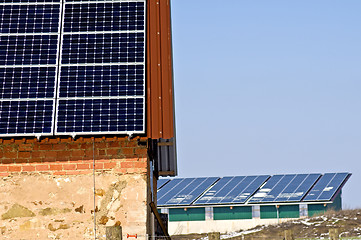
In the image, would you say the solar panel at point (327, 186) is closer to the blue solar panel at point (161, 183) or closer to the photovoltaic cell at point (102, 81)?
the blue solar panel at point (161, 183)

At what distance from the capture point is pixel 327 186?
2475 inches

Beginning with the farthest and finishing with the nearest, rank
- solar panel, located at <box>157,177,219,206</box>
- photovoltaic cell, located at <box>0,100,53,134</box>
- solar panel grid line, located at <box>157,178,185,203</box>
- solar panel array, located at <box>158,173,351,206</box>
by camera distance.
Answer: solar panel grid line, located at <box>157,178,185,203</box>
solar panel, located at <box>157,177,219,206</box>
solar panel array, located at <box>158,173,351,206</box>
photovoltaic cell, located at <box>0,100,53,134</box>

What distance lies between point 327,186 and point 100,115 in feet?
163

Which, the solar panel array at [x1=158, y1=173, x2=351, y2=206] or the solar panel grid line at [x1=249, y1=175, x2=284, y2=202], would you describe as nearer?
the solar panel array at [x1=158, y1=173, x2=351, y2=206]

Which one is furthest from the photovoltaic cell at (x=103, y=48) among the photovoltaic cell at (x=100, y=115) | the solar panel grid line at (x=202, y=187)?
the solar panel grid line at (x=202, y=187)

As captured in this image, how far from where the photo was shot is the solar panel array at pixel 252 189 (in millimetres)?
61491

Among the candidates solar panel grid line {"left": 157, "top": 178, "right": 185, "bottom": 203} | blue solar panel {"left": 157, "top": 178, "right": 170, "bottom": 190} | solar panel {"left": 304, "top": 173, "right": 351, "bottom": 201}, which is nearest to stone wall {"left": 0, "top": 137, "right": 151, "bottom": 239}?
solar panel {"left": 304, "top": 173, "right": 351, "bottom": 201}

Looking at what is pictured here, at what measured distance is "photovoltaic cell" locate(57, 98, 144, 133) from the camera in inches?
627

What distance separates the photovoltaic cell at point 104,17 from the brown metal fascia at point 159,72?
0.34 m

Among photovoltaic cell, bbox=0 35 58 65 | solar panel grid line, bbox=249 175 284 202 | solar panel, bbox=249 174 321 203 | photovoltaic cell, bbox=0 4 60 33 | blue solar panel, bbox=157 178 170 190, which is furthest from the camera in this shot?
blue solar panel, bbox=157 178 170 190

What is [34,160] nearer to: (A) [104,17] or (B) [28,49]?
(B) [28,49]

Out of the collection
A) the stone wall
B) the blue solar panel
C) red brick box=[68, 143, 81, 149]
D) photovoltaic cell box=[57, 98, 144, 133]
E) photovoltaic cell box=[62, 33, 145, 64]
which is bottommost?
the stone wall

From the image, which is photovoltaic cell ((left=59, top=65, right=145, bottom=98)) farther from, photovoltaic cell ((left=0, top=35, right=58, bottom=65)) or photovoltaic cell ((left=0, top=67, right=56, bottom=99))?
photovoltaic cell ((left=0, top=35, right=58, bottom=65))

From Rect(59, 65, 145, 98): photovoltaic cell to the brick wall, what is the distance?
3.61 feet
